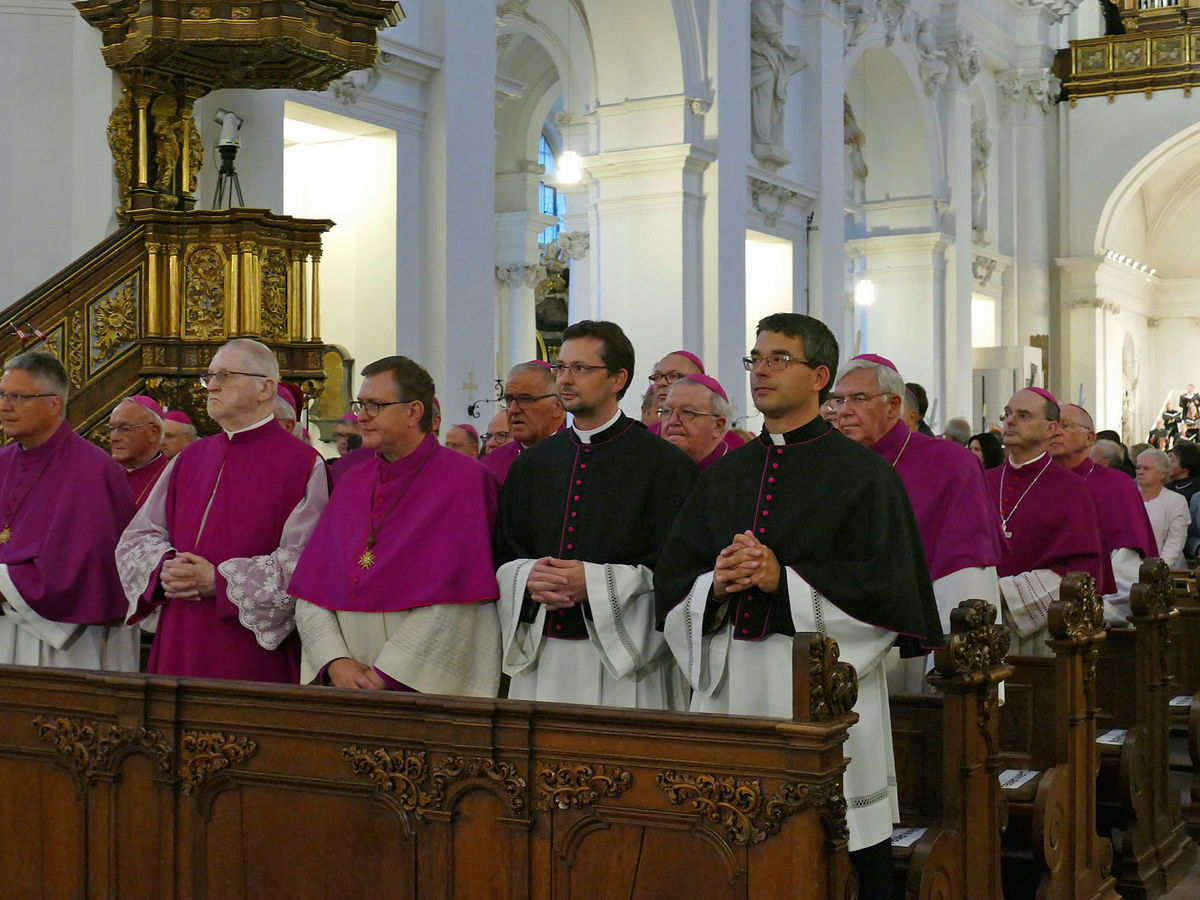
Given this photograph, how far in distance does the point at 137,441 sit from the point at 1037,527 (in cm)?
374

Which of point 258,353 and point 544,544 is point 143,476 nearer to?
point 258,353

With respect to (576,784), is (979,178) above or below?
above

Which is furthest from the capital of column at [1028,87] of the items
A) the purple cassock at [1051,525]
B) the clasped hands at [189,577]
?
the clasped hands at [189,577]

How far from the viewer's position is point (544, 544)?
14.7ft

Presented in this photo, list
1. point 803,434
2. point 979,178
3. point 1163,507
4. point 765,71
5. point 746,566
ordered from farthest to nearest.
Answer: point 979,178 < point 765,71 < point 1163,507 < point 803,434 < point 746,566

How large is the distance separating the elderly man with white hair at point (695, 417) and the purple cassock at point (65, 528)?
1.89m

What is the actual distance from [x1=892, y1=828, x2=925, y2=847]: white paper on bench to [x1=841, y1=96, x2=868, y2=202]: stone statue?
1874cm

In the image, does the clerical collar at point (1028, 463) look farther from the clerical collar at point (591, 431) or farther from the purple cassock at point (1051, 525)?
the clerical collar at point (591, 431)

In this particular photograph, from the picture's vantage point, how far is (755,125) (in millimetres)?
17172

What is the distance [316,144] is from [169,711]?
30.5 ft

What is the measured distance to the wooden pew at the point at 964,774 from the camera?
406 cm

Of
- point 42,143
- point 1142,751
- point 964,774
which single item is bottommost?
point 1142,751

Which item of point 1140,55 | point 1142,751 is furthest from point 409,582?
point 1140,55

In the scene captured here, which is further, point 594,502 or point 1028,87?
point 1028,87
